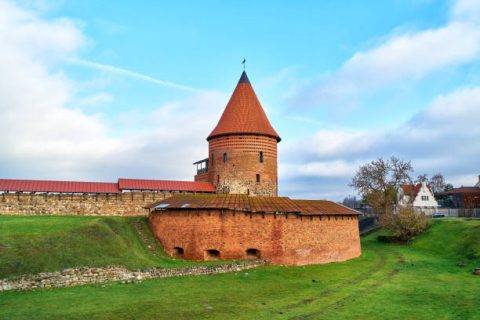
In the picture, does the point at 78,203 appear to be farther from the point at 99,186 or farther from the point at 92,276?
the point at 92,276

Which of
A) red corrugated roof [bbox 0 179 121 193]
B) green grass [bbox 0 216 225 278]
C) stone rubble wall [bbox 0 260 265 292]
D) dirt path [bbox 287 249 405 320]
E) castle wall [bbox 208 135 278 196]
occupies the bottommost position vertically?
dirt path [bbox 287 249 405 320]

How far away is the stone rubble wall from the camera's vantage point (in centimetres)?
1244

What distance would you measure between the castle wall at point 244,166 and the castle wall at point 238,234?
4929mm

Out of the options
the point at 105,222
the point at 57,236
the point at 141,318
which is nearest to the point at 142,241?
the point at 105,222

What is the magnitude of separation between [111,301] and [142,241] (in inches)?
305

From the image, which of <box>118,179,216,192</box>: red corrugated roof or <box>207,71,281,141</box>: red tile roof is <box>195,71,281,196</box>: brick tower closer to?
<box>207,71,281,141</box>: red tile roof

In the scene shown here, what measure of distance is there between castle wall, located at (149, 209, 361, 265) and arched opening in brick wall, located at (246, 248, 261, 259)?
0.16m

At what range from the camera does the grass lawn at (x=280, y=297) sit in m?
10.8

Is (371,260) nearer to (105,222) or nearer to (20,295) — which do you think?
(105,222)

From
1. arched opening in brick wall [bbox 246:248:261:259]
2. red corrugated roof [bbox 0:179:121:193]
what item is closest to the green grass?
arched opening in brick wall [bbox 246:248:261:259]

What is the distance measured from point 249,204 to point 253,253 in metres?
2.27

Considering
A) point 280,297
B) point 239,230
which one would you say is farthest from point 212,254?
point 280,297

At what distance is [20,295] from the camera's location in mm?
11781

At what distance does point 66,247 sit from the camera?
48.0 ft
